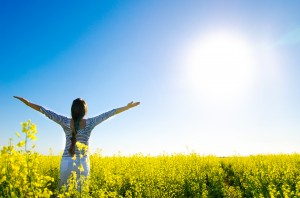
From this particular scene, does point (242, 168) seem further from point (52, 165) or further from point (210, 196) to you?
point (52, 165)

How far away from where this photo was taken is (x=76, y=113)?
20.0 ft

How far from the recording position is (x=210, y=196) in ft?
33.9

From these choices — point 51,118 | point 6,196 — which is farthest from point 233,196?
point 6,196

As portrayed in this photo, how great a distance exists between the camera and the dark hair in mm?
6066

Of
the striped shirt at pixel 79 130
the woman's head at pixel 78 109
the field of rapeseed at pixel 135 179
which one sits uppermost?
the woman's head at pixel 78 109

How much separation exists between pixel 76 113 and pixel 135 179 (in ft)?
13.1

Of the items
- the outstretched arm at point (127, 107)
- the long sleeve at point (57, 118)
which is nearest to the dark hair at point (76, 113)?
the long sleeve at point (57, 118)

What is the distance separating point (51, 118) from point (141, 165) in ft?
20.4

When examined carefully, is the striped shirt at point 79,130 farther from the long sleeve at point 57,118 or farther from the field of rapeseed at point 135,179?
the field of rapeseed at point 135,179

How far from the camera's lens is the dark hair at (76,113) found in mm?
6066

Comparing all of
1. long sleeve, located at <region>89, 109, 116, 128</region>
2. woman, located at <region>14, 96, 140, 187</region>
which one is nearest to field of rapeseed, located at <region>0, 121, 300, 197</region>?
woman, located at <region>14, 96, 140, 187</region>

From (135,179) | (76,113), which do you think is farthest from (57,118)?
(135,179)

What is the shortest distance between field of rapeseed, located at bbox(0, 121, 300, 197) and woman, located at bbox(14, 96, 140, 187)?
1.01 feet

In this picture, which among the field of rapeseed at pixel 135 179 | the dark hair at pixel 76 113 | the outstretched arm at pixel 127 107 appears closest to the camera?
the field of rapeseed at pixel 135 179
